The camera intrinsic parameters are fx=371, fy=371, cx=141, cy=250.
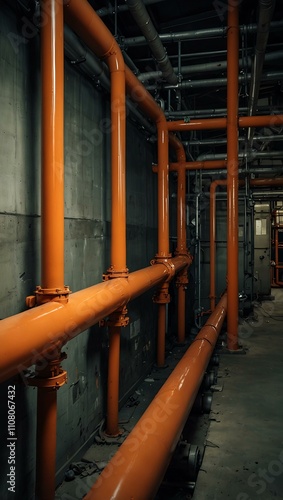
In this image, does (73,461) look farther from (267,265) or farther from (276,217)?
(276,217)

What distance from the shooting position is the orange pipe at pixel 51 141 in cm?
210

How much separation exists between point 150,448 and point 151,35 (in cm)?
358

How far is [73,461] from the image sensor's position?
3252 millimetres

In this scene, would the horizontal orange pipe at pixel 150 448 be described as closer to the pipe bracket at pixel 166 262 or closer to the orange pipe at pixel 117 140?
the orange pipe at pixel 117 140

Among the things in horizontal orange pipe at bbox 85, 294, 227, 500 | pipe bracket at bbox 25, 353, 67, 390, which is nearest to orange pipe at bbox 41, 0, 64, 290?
pipe bracket at bbox 25, 353, 67, 390

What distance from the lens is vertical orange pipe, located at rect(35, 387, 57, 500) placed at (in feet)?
7.21

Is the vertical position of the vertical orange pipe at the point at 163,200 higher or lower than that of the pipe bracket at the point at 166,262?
higher

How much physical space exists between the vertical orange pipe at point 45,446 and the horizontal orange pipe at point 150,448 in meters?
0.60

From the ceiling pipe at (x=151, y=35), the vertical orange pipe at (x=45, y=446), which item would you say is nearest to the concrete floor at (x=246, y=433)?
the vertical orange pipe at (x=45, y=446)

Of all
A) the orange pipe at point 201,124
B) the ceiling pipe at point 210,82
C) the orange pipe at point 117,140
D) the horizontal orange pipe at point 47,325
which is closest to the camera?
the horizontal orange pipe at point 47,325

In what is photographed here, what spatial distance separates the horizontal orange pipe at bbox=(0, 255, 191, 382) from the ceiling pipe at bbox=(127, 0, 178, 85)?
2375mm

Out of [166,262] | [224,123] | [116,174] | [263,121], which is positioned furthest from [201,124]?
[116,174]

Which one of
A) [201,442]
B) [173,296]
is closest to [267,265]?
[173,296]

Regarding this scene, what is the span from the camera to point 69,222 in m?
3.19
